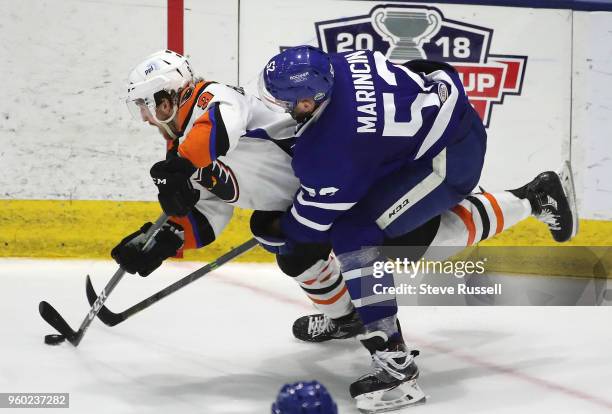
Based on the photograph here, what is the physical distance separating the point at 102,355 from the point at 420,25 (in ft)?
7.50

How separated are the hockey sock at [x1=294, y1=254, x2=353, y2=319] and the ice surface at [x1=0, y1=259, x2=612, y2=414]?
5.1 inches

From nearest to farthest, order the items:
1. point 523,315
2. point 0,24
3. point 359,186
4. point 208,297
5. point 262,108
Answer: point 359,186, point 262,108, point 523,315, point 208,297, point 0,24

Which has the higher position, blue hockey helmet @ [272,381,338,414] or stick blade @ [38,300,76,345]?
blue hockey helmet @ [272,381,338,414]

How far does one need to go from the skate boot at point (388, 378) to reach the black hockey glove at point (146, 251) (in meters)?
0.72

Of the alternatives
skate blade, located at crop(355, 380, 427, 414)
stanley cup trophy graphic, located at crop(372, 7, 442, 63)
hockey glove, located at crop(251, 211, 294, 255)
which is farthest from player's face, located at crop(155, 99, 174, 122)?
stanley cup trophy graphic, located at crop(372, 7, 442, 63)

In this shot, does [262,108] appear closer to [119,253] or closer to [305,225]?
[305,225]

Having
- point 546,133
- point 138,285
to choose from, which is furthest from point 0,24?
point 546,133

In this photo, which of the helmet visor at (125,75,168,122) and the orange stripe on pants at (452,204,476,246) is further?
the orange stripe on pants at (452,204,476,246)

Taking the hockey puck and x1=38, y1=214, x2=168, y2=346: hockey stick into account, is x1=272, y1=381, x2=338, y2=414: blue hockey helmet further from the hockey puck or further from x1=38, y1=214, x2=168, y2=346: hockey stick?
the hockey puck

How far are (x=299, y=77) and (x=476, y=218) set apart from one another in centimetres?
84

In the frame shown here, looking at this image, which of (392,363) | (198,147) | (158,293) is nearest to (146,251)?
(158,293)

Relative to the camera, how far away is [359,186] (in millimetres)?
2393

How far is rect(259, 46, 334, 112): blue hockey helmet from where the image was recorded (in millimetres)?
2279

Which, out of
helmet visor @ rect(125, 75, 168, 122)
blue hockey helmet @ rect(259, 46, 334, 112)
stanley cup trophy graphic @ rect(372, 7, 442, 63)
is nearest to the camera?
blue hockey helmet @ rect(259, 46, 334, 112)
